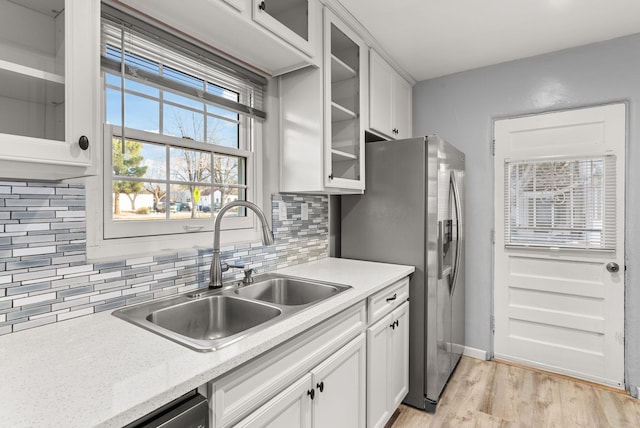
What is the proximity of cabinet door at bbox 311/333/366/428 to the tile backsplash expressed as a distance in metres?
0.74

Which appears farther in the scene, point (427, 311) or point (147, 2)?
point (427, 311)

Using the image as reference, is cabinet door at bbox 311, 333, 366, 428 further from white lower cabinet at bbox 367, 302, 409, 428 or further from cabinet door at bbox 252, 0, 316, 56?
cabinet door at bbox 252, 0, 316, 56

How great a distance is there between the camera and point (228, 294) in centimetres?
154

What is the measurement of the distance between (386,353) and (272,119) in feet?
4.99

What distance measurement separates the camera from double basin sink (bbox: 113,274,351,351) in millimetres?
1216

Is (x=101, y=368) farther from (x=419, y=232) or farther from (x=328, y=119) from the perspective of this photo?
(x=419, y=232)

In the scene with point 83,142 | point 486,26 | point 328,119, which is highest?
A: point 486,26

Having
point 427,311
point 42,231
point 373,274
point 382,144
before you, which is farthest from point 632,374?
point 42,231

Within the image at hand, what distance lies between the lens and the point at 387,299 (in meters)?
1.88

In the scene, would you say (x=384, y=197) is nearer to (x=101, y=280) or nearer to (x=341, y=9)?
(x=341, y=9)

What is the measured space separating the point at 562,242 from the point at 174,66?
2845mm

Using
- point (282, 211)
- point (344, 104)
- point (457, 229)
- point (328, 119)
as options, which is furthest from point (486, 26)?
point (282, 211)

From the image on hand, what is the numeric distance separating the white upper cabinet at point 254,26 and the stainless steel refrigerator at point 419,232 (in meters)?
0.84

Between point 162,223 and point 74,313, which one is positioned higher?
point 162,223
